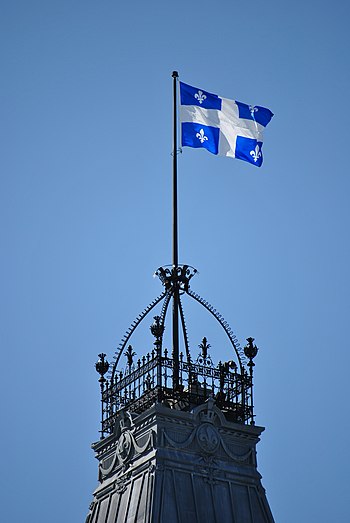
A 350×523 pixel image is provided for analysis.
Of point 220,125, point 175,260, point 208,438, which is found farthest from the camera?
point 220,125

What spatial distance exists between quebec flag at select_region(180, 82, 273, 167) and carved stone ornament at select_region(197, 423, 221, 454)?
44.8ft

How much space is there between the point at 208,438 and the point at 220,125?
15.4 meters

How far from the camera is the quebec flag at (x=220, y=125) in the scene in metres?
64.4

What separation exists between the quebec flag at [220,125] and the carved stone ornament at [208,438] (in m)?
13.7

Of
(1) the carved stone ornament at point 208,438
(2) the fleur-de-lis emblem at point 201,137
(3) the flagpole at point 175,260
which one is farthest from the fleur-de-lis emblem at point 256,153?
(1) the carved stone ornament at point 208,438

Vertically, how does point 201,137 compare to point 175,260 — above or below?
above

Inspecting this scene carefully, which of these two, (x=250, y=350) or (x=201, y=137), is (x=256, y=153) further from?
(x=250, y=350)

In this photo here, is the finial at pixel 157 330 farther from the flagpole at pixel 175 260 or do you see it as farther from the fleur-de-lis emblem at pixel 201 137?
the fleur-de-lis emblem at pixel 201 137

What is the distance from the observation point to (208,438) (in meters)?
55.6

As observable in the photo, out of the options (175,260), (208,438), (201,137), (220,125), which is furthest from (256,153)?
(208,438)

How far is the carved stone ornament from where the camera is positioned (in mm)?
55375

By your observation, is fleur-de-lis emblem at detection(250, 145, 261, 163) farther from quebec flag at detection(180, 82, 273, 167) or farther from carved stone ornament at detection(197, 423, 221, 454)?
Result: carved stone ornament at detection(197, 423, 221, 454)

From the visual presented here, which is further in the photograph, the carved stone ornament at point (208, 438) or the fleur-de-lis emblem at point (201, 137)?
the fleur-de-lis emblem at point (201, 137)

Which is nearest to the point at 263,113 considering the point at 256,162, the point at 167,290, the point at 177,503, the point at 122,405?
the point at 256,162
